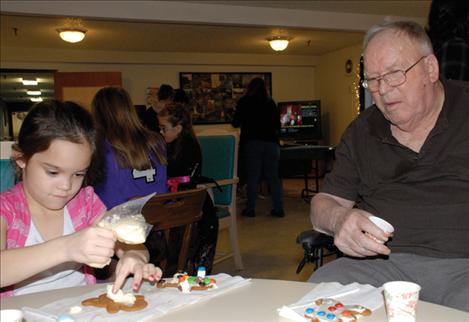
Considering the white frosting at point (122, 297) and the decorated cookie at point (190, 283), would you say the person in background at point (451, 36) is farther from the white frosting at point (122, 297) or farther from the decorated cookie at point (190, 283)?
the white frosting at point (122, 297)

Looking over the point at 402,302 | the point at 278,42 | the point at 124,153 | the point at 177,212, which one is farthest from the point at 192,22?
the point at 402,302

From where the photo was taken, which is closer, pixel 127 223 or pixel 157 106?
pixel 127 223

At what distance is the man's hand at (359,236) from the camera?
4.04ft

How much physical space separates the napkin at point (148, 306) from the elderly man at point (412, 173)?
486mm

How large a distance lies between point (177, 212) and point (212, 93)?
7.59 m

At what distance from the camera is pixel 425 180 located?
5.14ft

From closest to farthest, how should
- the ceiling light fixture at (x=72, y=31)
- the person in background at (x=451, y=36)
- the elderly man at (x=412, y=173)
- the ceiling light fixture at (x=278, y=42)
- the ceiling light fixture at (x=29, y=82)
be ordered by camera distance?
the elderly man at (x=412, y=173), the person in background at (x=451, y=36), the ceiling light fixture at (x=72, y=31), the ceiling light fixture at (x=278, y=42), the ceiling light fixture at (x=29, y=82)

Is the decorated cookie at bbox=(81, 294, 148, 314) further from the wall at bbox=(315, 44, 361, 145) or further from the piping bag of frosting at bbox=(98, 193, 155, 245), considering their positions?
the wall at bbox=(315, 44, 361, 145)

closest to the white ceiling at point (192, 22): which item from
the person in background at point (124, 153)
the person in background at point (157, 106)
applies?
the person in background at point (157, 106)

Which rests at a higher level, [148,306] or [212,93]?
[212,93]

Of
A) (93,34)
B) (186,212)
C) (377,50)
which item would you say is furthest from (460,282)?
(93,34)

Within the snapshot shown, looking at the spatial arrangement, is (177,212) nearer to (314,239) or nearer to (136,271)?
(314,239)

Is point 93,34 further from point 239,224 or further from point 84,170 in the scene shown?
point 84,170

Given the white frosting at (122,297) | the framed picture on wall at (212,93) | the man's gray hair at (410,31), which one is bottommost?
the white frosting at (122,297)
